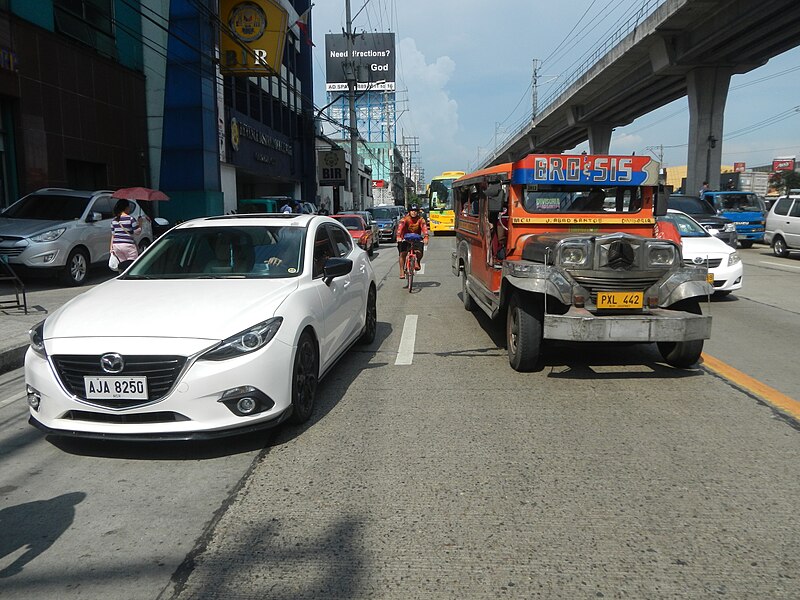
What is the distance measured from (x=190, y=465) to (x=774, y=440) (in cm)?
413

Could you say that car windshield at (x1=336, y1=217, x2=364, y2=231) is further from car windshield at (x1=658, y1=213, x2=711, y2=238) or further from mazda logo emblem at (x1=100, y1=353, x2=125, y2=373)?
mazda logo emblem at (x1=100, y1=353, x2=125, y2=373)

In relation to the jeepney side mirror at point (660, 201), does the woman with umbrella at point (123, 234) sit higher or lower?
lower

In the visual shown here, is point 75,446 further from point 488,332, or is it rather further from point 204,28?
point 204,28

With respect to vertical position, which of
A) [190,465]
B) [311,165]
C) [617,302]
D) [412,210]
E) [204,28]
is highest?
[204,28]

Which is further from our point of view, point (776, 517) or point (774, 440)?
point (774, 440)

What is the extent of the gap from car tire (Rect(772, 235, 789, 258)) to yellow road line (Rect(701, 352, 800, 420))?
50.5ft

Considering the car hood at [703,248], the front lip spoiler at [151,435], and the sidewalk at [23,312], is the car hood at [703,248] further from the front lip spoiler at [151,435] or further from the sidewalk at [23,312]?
the sidewalk at [23,312]

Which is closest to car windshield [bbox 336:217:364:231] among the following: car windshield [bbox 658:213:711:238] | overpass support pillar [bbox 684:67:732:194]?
car windshield [bbox 658:213:711:238]

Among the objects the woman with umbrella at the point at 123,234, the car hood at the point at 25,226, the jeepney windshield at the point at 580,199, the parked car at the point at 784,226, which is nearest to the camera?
Result: the jeepney windshield at the point at 580,199

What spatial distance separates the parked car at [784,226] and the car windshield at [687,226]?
908 cm

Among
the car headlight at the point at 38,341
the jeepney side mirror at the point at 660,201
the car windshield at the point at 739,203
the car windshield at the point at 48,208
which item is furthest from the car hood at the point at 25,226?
the car windshield at the point at 739,203

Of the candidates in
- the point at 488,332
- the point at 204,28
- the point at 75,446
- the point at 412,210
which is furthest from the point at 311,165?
the point at 75,446

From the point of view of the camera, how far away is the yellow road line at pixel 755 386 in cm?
530

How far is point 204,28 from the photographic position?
23.6 metres
